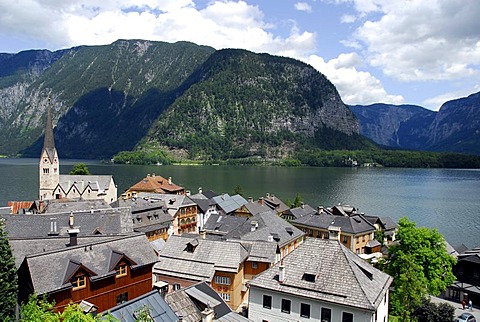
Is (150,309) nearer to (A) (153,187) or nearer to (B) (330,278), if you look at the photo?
(B) (330,278)

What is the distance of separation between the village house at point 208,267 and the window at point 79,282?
1147cm

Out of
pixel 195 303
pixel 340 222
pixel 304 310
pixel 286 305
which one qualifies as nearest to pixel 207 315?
pixel 195 303

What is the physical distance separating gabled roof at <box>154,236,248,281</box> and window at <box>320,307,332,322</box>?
506 inches

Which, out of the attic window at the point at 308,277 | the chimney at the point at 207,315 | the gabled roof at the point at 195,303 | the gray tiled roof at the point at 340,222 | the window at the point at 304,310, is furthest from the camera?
the gray tiled roof at the point at 340,222

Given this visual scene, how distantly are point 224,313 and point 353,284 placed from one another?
8.90m

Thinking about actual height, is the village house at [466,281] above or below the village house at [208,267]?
below

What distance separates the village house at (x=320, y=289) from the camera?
2544 centimetres

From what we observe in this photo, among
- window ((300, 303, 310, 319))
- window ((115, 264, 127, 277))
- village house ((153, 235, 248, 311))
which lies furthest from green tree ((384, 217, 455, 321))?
window ((115, 264, 127, 277))

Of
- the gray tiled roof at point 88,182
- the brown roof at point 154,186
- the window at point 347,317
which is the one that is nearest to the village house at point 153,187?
the brown roof at point 154,186

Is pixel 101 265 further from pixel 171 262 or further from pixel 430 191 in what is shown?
pixel 430 191

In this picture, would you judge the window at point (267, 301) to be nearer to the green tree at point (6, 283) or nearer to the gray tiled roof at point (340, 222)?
the green tree at point (6, 283)

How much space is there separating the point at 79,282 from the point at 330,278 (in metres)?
16.7

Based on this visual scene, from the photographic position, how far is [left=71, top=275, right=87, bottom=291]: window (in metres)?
25.7

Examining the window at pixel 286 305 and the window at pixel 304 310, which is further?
the window at pixel 286 305
